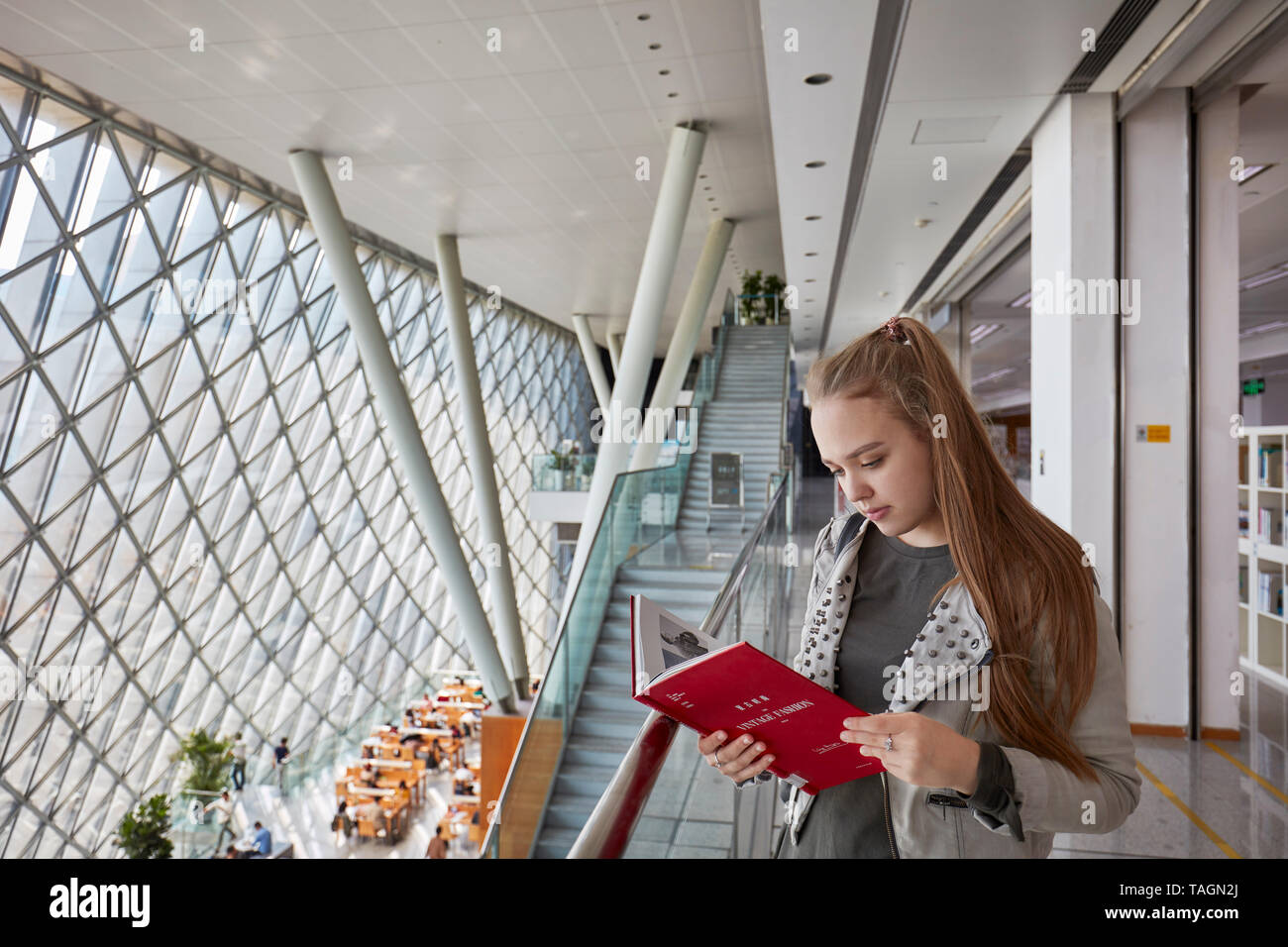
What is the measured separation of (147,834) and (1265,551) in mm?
16269

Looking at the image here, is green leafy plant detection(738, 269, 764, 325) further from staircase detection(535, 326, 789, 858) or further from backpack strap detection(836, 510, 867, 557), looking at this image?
backpack strap detection(836, 510, 867, 557)

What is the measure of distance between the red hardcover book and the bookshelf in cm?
937

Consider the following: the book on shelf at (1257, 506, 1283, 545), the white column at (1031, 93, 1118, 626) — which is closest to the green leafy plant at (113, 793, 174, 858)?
the white column at (1031, 93, 1118, 626)

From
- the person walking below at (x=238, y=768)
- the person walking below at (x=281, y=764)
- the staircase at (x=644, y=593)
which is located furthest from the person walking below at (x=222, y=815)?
the staircase at (x=644, y=593)

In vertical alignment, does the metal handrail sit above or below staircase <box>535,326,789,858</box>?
above

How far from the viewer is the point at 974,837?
1703mm

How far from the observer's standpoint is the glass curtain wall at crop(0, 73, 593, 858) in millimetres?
12906

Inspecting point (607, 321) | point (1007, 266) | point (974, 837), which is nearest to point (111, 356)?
point (1007, 266)

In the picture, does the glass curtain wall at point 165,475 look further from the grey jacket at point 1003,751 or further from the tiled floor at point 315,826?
the grey jacket at point 1003,751

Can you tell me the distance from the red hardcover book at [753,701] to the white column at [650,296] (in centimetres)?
1048

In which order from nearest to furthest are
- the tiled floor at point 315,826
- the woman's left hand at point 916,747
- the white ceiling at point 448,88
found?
the woman's left hand at point 916,747
the white ceiling at point 448,88
the tiled floor at point 315,826

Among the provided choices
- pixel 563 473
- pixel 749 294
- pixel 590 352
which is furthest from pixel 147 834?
pixel 590 352

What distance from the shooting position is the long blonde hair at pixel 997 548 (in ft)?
5.19
